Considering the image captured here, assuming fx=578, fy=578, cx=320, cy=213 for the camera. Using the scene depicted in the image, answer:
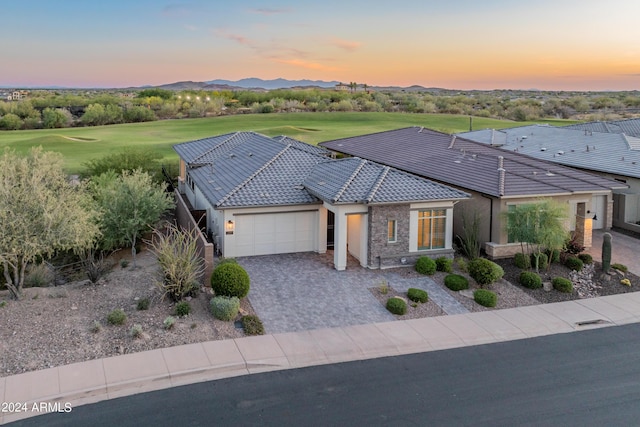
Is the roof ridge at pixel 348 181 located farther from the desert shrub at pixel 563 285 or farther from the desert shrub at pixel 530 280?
the desert shrub at pixel 563 285

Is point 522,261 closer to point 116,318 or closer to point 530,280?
point 530,280

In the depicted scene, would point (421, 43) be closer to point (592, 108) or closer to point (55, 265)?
point (55, 265)

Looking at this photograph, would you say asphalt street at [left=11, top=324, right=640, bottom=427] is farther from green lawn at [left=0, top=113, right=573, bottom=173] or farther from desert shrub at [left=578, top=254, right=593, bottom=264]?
green lawn at [left=0, top=113, right=573, bottom=173]

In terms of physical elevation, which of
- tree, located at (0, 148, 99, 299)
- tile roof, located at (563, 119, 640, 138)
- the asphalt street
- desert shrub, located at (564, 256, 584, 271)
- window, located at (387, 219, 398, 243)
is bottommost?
the asphalt street

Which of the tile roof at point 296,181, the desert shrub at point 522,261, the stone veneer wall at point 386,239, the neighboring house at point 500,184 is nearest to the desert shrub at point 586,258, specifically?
the neighboring house at point 500,184

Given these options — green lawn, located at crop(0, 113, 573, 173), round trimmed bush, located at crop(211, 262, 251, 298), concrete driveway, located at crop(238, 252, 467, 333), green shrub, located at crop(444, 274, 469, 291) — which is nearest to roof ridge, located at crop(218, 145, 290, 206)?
concrete driveway, located at crop(238, 252, 467, 333)

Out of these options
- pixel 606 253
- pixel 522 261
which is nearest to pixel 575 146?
pixel 606 253
